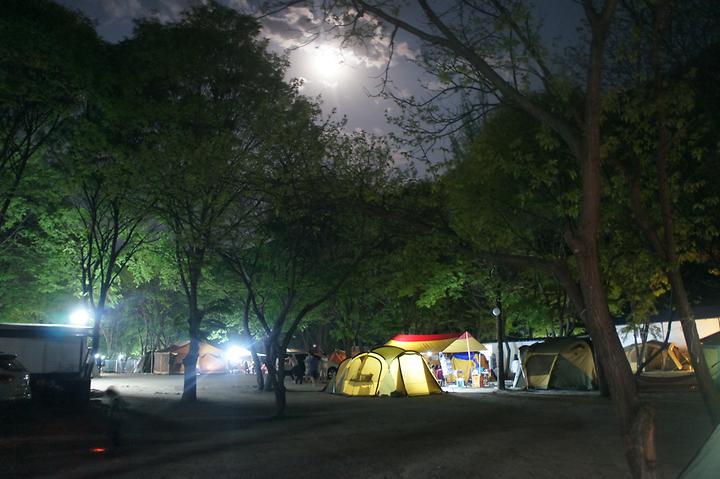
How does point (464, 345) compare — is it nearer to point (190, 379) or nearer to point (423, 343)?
point (423, 343)

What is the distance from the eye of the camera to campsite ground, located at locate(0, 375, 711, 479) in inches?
360

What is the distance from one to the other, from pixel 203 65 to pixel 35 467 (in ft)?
47.9

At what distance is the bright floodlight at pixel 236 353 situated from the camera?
58794 mm

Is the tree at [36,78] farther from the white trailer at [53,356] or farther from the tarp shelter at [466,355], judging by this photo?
the tarp shelter at [466,355]

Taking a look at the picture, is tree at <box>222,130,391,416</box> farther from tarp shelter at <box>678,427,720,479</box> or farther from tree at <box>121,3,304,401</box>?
tarp shelter at <box>678,427,720,479</box>

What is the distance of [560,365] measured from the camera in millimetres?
26109

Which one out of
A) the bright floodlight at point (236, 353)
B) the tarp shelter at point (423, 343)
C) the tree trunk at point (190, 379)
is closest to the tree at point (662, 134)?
the tree trunk at point (190, 379)

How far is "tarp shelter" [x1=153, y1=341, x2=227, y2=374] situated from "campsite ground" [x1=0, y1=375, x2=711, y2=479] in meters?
36.0

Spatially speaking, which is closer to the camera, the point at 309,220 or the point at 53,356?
the point at 309,220

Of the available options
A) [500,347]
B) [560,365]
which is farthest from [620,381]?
[560,365]

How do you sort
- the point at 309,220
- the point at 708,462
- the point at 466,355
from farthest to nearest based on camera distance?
the point at 466,355, the point at 309,220, the point at 708,462

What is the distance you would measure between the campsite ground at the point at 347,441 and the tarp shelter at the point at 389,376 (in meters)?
5.03

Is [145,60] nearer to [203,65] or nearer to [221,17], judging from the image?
[203,65]

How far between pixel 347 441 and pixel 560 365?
1681 centimetres
